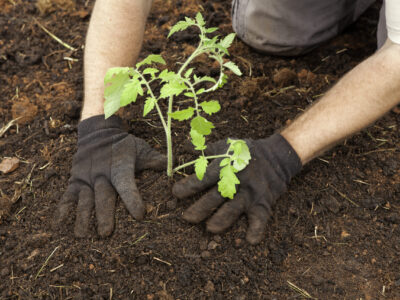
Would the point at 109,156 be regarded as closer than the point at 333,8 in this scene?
Yes

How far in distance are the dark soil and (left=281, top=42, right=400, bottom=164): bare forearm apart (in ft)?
0.83

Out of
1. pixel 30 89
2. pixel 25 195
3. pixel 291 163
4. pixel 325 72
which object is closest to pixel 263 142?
pixel 291 163

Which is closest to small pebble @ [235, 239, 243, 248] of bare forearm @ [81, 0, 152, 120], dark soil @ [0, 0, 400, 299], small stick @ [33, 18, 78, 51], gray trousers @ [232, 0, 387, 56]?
dark soil @ [0, 0, 400, 299]

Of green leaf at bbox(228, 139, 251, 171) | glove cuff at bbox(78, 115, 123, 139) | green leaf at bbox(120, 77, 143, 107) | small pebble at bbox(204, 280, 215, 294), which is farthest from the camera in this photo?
glove cuff at bbox(78, 115, 123, 139)

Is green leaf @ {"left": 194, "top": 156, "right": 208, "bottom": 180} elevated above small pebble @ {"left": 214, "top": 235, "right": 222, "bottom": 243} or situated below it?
above

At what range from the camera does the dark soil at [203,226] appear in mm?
Answer: 1839

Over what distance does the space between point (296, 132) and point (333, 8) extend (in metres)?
1.37

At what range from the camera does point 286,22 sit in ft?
9.73

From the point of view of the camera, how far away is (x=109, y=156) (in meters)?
2.10

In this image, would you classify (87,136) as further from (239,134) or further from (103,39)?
(239,134)

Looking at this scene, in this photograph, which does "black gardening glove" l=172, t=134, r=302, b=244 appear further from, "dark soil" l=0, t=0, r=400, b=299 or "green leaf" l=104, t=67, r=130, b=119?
"green leaf" l=104, t=67, r=130, b=119

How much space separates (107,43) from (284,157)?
1.18 m

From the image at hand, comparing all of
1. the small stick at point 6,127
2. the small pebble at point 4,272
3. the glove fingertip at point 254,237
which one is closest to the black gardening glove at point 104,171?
the small pebble at point 4,272

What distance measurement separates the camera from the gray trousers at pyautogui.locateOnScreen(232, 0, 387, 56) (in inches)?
114
